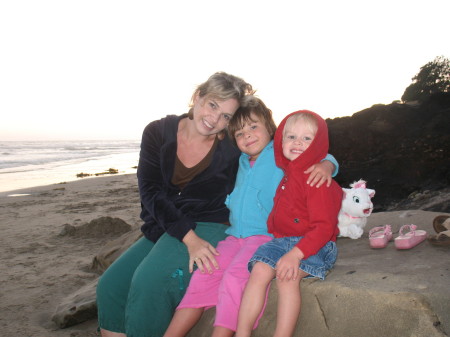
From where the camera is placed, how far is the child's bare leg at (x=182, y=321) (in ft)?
8.20

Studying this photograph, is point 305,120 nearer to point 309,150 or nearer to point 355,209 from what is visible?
point 309,150

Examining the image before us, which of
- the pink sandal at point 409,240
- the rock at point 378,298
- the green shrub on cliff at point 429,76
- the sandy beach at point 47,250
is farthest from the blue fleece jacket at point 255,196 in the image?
the green shrub on cliff at point 429,76


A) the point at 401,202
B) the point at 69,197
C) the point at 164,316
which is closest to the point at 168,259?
the point at 164,316

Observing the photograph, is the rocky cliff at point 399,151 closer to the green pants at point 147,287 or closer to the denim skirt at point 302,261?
the denim skirt at point 302,261

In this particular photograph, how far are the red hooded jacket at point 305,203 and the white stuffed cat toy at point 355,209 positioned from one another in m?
0.31

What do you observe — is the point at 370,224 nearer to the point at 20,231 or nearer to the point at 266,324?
the point at 266,324

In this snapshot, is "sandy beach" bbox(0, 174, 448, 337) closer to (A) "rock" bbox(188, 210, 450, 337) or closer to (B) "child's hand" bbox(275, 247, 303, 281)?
(A) "rock" bbox(188, 210, 450, 337)

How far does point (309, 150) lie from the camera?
2686mm

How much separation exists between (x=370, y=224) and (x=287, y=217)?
1.50 metres

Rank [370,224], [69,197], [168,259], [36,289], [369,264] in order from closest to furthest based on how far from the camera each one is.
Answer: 1. [369,264]
2. [168,259]
3. [370,224]
4. [36,289]
5. [69,197]

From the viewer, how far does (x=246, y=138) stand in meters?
3.08

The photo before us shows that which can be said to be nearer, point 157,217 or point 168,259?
point 168,259

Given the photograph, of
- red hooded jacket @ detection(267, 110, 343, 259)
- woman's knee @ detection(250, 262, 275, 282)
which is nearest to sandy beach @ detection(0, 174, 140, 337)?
woman's knee @ detection(250, 262, 275, 282)

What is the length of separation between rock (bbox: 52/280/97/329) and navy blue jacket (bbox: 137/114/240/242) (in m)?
1.01
